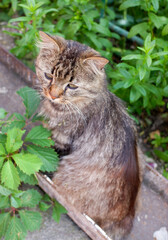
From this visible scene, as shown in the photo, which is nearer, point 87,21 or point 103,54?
point 87,21

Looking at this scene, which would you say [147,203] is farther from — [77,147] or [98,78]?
[98,78]

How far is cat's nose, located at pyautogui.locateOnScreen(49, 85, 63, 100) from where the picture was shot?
199 cm

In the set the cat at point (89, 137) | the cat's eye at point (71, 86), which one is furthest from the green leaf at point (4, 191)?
the cat's eye at point (71, 86)

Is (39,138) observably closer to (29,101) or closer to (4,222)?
(29,101)

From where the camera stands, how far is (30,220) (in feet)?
6.38

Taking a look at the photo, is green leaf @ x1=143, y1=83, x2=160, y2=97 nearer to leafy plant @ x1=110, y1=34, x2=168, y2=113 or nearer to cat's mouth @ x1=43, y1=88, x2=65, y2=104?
leafy plant @ x1=110, y1=34, x2=168, y2=113

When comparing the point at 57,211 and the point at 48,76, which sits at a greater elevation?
the point at 48,76

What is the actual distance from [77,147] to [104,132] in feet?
0.87

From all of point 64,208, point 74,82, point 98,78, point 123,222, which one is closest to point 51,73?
point 74,82

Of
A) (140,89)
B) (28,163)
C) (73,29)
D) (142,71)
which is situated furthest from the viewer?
(73,29)

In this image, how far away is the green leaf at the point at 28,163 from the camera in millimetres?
1594

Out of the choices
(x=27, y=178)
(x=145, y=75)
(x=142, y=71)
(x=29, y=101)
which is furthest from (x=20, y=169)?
(x=145, y=75)

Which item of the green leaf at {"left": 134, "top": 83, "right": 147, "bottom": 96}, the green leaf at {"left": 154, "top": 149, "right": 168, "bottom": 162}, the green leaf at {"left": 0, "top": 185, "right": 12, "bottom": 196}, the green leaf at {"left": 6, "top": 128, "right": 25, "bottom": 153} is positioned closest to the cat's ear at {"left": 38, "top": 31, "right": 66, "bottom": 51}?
the green leaf at {"left": 6, "top": 128, "right": 25, "bottom": 153}

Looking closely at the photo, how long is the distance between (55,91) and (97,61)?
0.39 m
